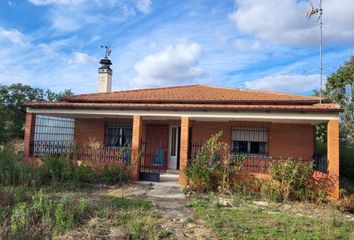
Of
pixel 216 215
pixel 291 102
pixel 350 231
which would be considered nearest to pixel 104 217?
pixel 216 215

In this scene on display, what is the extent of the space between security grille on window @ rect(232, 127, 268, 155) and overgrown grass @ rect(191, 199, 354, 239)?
7024 mm

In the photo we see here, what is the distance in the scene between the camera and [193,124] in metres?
17.3

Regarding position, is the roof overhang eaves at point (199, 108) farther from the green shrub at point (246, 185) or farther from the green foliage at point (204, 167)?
the green shrub at point (246, 185)

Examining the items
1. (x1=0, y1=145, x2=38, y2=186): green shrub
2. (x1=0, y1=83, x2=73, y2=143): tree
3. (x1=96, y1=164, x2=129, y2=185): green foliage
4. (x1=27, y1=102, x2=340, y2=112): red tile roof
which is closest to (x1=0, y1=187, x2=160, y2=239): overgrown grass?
(x1=0, y1=145, x2=38, y2=186): green shrub

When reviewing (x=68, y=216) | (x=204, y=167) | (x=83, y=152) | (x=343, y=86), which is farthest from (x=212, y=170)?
(x=343, y=86)

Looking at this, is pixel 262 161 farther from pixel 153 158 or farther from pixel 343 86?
pixel 343 86

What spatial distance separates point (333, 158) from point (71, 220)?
9143mm

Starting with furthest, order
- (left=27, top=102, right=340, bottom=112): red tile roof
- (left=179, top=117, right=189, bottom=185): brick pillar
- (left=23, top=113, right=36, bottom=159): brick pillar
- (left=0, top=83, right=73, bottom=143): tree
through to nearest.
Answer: (left=0, top=83, right=73, bottom=143): tree, (left=23, top=113, right=36, bottom=159): brick pillar, (left=179, top=117, right=189, bottom=185): brick pillar, (left=27, top=102, right=340, bottom=112): red tile roof

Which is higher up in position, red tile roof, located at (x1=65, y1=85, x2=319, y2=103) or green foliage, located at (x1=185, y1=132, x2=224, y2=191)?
red tile roof, located at (x1=65, y1=85, x2=319, y2=103)

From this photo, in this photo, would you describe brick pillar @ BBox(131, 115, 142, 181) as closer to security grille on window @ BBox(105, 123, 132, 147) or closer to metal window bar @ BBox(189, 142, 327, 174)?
metal window bar @ BBox(189, 142, 327, 174)

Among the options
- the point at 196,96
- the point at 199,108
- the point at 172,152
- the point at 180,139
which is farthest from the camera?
the point at 172,152

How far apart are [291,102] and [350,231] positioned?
8.55 m

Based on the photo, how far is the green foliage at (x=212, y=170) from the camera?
1222 cm

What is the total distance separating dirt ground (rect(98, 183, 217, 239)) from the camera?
716 centimetres
